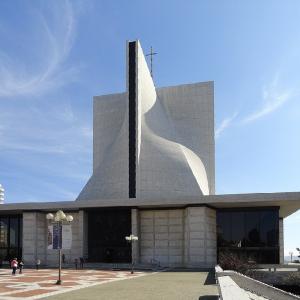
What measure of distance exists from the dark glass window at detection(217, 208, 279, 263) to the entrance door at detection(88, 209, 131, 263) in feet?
34.2

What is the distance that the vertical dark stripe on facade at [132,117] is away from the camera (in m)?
61.1

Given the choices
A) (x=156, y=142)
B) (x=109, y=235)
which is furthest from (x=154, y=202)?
(x=156, y=142)

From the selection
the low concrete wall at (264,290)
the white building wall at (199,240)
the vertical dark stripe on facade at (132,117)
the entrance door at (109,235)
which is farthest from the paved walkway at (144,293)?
the vertical dark stripe on facade at (132,117)

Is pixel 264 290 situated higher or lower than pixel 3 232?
higher

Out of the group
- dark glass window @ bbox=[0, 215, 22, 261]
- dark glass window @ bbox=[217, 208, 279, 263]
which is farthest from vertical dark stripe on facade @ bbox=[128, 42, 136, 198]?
dark glass window @ bbox=[0, 215, 22, 261]

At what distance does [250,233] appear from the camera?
5181 cm

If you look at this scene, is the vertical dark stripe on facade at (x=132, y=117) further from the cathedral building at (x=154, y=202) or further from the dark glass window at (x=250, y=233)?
the dark glass window at (x=250, y=233)

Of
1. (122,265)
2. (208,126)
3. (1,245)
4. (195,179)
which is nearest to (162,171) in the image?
(195,179)

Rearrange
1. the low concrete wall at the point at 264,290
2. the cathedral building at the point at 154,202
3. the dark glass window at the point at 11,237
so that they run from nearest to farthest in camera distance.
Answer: the low concrete wall at the point at 264,290 < the cathedral building at the point at 154,202 < the dark glass window at the point at 11,237

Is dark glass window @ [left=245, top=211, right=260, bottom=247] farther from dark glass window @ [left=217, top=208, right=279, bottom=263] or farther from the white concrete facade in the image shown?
the white concrete facade

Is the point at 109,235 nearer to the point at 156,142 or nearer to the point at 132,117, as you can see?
the point at 156,142

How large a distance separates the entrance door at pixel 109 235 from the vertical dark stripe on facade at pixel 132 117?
17.3ft

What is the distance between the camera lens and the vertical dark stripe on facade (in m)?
61.1

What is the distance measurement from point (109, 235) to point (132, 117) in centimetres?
1668
